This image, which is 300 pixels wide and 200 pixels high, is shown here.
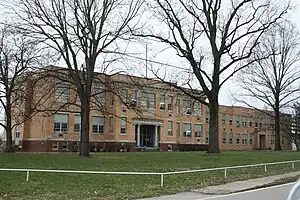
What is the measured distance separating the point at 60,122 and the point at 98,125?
6.44 m

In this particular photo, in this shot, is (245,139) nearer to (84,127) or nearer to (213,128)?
(213,128)

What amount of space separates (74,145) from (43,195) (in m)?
50.2

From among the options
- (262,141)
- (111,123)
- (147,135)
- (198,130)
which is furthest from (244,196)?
(262,141)

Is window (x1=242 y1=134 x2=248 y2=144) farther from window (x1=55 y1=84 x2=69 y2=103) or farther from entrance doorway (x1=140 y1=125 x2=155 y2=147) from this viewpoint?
window (x1=55 y1=84 x2=69 y2=103)

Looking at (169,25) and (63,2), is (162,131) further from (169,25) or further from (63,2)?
(63,2)

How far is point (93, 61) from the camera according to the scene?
31359 mm

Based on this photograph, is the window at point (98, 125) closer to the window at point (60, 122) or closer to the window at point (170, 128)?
the window at point (60, 122)

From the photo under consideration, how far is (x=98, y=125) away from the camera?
66.1 m

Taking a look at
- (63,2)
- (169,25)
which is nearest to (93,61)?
(63,2)

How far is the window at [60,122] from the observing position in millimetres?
61406

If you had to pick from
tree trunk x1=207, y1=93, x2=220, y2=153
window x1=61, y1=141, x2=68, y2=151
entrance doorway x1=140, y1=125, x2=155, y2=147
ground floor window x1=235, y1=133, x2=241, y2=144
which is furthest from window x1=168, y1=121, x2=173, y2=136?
tree trunk x1=207, y1=93, x2=220, y2=153

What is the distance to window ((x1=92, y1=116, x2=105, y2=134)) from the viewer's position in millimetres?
65406

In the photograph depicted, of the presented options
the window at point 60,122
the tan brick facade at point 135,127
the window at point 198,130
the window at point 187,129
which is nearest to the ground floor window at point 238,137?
the tan brick facade at point 135,127

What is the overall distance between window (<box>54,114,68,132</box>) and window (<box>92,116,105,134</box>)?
4655mm
